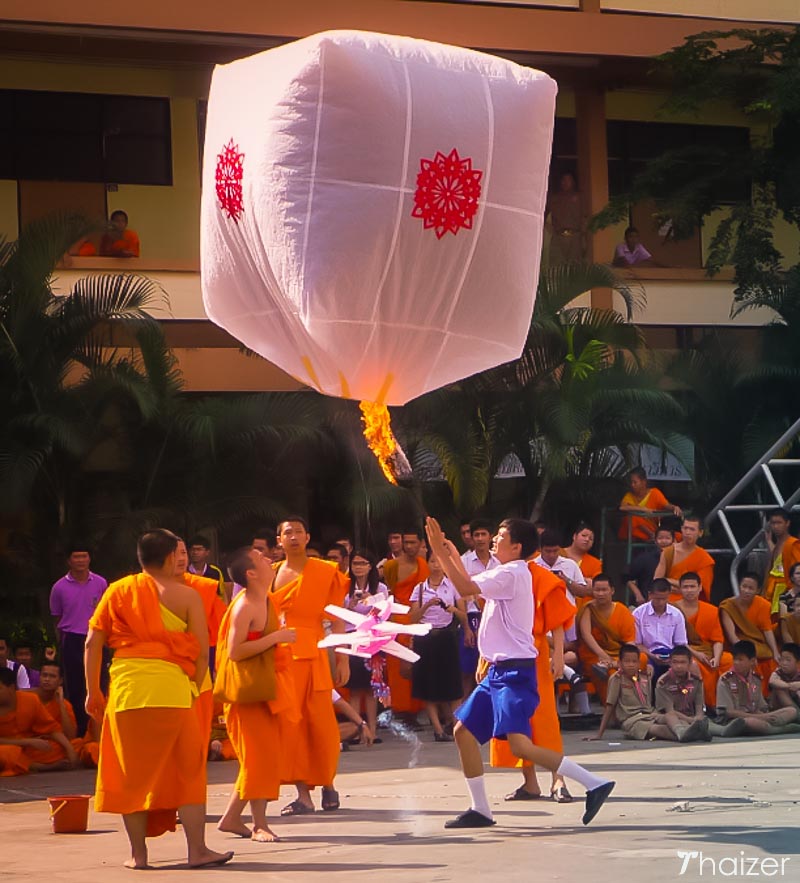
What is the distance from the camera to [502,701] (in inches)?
340

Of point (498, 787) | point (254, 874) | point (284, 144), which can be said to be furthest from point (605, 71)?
point (254, 874)

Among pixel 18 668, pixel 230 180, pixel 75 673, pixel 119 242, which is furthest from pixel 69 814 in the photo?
pixel 119 242

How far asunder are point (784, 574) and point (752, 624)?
3.12ft

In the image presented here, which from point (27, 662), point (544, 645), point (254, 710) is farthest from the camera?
point (27, 662)

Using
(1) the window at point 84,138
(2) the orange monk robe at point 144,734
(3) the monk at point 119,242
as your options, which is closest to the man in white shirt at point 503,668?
(2) the orange monk robe at point 144,734

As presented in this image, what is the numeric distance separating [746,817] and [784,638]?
591cm

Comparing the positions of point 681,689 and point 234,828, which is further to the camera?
point 681,689

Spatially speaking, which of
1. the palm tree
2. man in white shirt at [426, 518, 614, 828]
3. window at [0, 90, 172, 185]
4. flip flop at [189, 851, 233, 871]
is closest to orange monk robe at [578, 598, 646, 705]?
the palm tree

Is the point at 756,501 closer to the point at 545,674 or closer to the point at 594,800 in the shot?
the point at 545,674

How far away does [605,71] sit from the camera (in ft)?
67.3

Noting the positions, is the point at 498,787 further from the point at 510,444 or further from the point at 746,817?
the point at 510,444

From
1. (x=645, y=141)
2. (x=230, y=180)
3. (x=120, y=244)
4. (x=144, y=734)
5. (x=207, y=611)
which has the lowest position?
(x=144, y=734)

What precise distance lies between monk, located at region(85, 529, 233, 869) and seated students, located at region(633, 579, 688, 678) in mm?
6322

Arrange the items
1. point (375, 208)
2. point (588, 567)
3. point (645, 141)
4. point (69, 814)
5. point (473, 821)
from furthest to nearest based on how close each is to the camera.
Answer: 1. point (645, 141)
2. point (588, 567)
3. point (69, 814)
4. point (473, 821)
5. point (375, 208)
